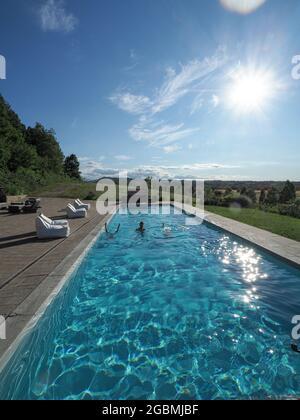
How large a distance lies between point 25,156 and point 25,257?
3499 centimetres

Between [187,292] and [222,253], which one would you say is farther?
[222,253]

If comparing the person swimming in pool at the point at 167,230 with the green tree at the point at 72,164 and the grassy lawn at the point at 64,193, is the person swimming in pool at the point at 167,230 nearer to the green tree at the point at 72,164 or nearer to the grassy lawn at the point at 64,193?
the grassy lawn at the point at 64,193

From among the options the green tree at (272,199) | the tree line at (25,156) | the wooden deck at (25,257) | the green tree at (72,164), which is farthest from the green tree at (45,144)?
the wooden deck at (25,257)

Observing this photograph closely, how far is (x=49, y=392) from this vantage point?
317 cm

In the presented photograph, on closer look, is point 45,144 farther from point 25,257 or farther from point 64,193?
point 25,257

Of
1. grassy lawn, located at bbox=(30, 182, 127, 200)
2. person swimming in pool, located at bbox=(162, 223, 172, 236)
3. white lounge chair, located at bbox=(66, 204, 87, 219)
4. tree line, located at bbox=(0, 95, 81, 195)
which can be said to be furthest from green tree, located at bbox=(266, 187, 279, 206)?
tree line, located at bbox=(0, 95, 81, 195)

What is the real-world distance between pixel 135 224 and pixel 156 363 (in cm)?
1094

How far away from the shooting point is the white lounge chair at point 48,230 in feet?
28.8

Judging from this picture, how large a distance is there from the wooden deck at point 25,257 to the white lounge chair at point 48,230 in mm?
274

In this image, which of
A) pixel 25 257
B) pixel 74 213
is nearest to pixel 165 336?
pixel 25 257

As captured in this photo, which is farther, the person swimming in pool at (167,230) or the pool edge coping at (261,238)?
the person swimming in pool at (167,230)

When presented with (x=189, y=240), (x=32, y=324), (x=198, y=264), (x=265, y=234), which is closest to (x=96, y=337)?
(x=32, y=324)
